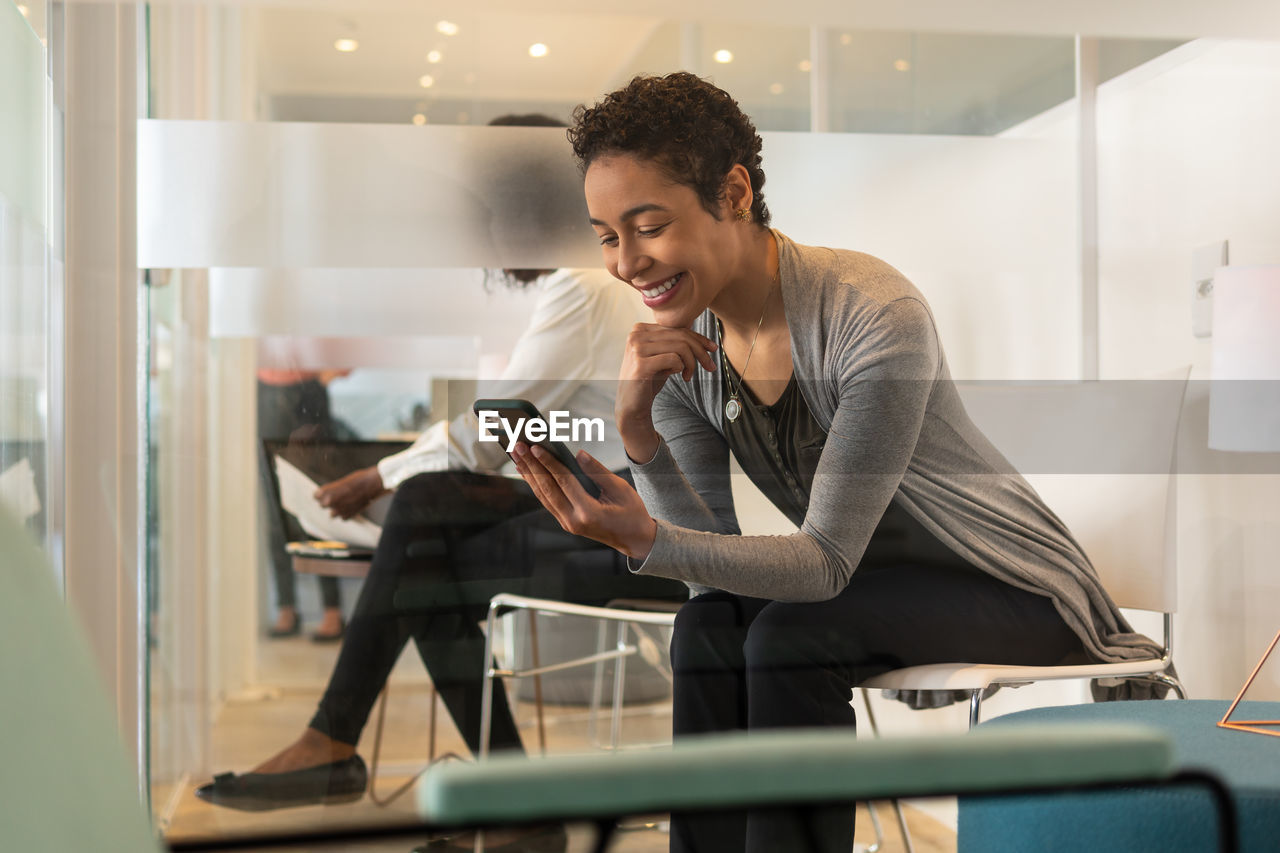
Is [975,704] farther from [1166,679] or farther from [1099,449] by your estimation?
[1099,449]

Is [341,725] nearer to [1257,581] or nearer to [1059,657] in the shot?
[1059,657]

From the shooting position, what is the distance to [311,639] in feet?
7.06

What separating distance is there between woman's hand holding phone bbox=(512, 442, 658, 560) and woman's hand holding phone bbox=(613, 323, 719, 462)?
80 millimetres

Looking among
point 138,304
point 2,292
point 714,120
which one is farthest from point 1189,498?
point 2,292

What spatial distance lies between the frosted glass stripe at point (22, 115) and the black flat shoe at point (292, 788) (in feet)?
3.46

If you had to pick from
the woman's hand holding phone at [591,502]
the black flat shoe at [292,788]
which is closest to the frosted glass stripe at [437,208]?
the woman's hand holding phone at [591,502]

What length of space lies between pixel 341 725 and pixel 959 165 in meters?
1.57

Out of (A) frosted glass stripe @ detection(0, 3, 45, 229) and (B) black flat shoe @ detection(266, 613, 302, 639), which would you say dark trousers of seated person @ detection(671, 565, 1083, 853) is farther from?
(A) frosted glass stripe @ detection(0, 3, 45, 229)

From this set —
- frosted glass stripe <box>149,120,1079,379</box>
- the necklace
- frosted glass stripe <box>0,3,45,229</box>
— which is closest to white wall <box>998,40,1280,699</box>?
frosted glass stripe <box>149,120,1079,379</box>

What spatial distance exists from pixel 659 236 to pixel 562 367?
313 millimetres

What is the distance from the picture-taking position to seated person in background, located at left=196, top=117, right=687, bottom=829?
83.0 inches

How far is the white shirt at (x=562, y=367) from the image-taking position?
210 cm

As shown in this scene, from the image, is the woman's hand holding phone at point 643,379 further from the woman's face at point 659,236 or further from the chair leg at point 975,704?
the chair leg at point 975,704

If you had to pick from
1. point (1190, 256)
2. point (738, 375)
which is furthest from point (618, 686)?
point (1190, 256)
